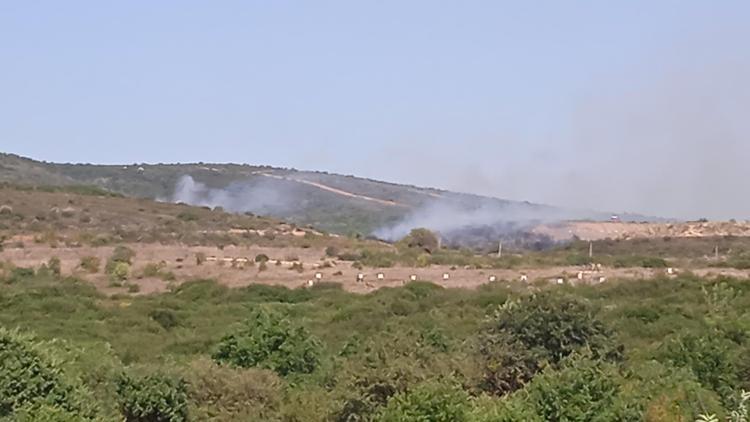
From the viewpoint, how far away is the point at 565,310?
86.7 feet

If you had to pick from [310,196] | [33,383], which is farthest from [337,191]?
[33,383]

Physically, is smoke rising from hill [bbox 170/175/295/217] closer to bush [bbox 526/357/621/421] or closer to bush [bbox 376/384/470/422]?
bush [bbox 526/357/621/421]

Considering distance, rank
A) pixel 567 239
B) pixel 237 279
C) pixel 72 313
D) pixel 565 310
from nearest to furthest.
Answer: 1. pixel 565 310
2. pixel 72 313
3. pixel 237 279
4. pixel 567 239

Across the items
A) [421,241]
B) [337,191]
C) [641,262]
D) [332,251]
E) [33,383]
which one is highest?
[337,191]

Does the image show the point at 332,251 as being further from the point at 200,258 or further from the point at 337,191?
the point at 337,191

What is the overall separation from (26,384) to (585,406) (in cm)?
844

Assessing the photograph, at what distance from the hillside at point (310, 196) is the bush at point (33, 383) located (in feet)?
238

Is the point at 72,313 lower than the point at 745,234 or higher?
lower

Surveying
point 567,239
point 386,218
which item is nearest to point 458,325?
point 567,239

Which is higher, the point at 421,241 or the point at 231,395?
the point at 421,241

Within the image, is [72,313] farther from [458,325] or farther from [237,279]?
[458,325]

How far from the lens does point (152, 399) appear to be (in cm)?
2228

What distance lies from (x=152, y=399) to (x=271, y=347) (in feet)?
18.1

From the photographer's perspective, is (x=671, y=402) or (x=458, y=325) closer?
(x=671, y=402)
